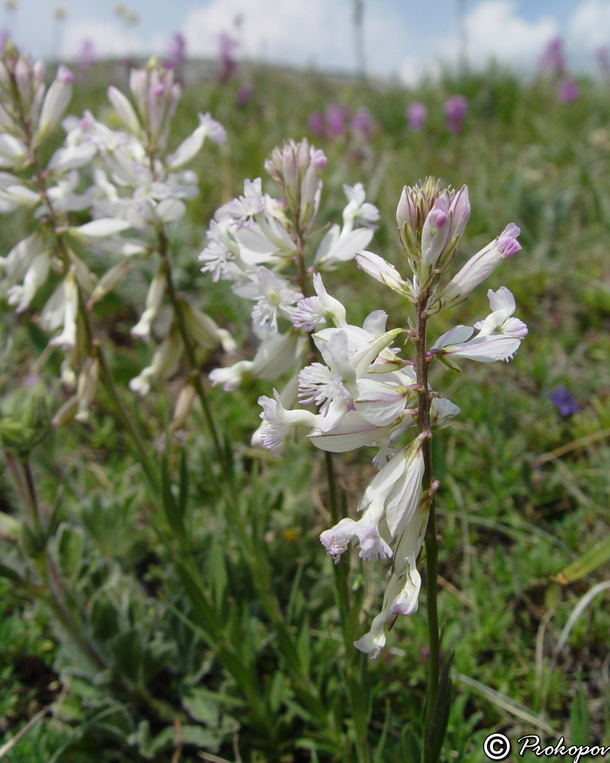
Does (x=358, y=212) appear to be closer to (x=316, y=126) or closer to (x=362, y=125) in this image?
(x=362, y=125)

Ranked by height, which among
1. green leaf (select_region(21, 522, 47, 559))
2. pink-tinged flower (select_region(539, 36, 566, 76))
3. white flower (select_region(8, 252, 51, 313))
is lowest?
green leaf (select_region(21, 522, 47, 559))

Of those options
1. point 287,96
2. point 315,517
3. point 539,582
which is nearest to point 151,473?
point 315,517

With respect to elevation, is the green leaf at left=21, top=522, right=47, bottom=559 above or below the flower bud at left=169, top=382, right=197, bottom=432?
below

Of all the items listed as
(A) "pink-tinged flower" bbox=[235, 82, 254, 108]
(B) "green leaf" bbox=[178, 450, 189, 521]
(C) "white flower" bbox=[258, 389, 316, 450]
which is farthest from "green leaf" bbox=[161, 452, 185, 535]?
(A) "pink-tinged flower" bbox=[235, 82, 254, 108]

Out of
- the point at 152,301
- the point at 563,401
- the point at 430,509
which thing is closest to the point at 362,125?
the point at 563,401

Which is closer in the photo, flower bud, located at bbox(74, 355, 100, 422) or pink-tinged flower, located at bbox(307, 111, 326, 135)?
flower bud, located at bbox(74, 355, 100, 422)

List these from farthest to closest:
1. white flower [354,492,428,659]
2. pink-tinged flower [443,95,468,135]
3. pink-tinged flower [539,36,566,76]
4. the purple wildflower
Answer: pink-tinged flower [539,36,566,76] < pink-tinged flower [443,95,468,135] < the purple wildflower < white flower [354,492,428,659]

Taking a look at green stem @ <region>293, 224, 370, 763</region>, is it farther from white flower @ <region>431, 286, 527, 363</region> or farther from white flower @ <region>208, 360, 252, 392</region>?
white flower @ <region>431, 286, 527, 363</region>
